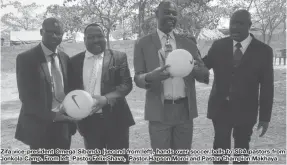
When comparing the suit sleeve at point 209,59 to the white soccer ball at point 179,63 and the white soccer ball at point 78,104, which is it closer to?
the white soccer ball at point 179,63

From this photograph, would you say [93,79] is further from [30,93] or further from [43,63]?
[30,93]

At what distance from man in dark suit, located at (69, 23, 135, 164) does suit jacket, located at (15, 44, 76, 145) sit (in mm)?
315

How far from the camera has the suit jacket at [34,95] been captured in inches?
120

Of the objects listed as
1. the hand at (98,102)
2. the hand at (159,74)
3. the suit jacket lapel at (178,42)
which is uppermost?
the suit jacket lapel at (178,42)

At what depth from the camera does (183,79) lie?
3236 mm

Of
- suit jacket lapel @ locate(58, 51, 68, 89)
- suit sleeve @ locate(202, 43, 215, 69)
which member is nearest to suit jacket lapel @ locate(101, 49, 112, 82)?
suit jacket lapel @ locate(58, 51, 68, 89)

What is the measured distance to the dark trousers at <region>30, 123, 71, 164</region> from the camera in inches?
123

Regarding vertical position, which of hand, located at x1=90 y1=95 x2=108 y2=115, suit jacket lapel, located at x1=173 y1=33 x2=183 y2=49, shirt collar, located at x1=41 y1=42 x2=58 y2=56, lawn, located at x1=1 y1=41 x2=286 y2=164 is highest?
suit jacket lapel, located at x1=173 y1=33 x2=183 y2=49

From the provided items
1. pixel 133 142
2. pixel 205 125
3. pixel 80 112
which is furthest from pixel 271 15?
pixel 80 112

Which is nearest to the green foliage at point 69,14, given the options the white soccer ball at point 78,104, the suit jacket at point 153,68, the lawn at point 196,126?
the lawn at point 196,126

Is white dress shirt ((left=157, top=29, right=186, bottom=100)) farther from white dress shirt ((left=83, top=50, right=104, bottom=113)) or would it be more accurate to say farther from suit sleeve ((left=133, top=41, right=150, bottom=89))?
white dress shirt ((left=83, top=50, right=104, bottom=113))

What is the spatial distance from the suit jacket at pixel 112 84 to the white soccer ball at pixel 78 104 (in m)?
0.26

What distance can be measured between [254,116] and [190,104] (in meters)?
0.85

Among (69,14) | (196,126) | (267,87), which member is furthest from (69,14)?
(267,87)
